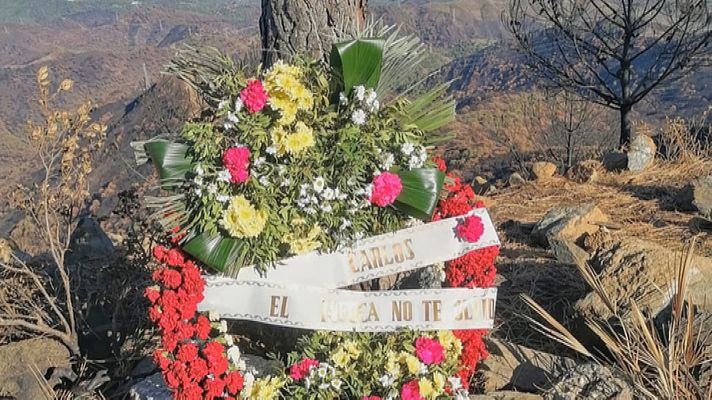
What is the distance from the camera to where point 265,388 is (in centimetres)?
281

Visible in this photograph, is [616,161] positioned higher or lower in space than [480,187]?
higher

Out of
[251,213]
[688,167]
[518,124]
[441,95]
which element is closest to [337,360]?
[251,213]

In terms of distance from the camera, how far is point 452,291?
301cm

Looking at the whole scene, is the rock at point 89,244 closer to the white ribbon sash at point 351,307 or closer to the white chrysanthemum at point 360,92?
the white ribbon sash at point 351,307

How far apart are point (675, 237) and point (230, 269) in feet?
11.4

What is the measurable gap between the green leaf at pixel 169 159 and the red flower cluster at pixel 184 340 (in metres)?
0.32

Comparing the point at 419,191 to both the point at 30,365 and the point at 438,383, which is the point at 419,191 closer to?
the point at 438,383

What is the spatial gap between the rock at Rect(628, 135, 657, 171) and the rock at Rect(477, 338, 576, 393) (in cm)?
449

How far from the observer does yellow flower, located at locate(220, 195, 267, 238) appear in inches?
107

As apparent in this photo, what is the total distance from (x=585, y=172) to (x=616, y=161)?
17.6 inches

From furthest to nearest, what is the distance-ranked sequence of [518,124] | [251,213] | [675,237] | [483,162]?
[518,124] → [483,162] → [675,237] → [251,213]

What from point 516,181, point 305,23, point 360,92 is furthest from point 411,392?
point 516,181

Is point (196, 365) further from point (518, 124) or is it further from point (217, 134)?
point (518, 124)

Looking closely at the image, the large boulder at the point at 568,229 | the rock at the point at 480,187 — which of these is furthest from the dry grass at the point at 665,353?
the rock at the point at 480,187
